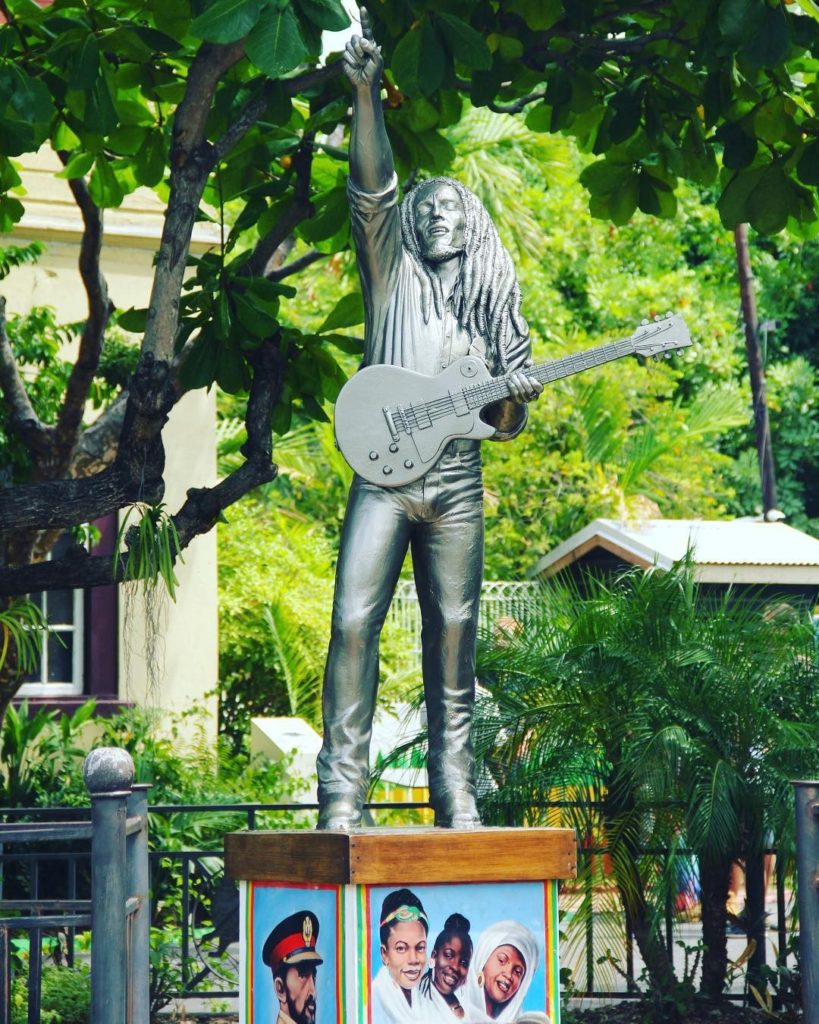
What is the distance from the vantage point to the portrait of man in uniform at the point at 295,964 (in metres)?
5.19

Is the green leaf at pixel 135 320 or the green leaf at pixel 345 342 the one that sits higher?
the green leaf at pixel 135 320

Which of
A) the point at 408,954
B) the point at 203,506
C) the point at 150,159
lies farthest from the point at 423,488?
the point at 150,159

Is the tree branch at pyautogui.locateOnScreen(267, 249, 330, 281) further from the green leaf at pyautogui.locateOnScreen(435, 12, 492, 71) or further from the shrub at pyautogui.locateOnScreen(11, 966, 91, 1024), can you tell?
the shrub at pyautogui.locateOnScreen(11, 966, 91, 1024)

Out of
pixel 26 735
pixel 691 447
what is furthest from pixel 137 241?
pixel 691 447

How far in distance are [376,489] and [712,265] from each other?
24.1 meters

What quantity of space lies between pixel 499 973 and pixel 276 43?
3.22 meters

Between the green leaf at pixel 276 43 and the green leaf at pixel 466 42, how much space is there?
758 millimetres

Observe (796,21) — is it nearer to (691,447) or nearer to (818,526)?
(691,447)

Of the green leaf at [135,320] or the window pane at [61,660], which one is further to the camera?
the window pane at [61,660]

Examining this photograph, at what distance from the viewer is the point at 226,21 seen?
5453mm

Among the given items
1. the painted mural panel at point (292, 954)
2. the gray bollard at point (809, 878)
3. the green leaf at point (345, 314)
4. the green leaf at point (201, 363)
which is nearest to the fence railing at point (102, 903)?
the painted mural panel at point (292, 954)

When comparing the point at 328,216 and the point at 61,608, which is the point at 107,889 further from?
the point at 61,608

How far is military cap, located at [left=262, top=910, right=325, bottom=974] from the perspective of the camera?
5.19 meters

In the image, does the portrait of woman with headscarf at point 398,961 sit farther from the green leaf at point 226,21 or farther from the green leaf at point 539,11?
the green leaf at point 539,11
